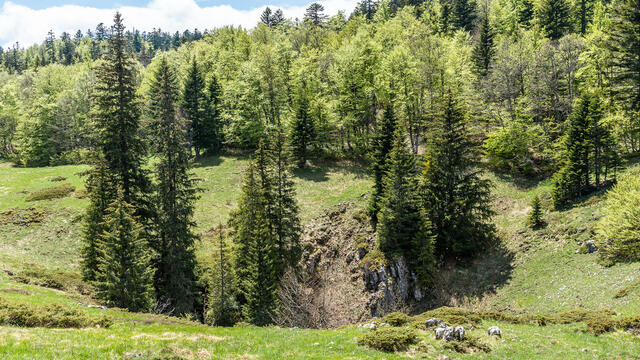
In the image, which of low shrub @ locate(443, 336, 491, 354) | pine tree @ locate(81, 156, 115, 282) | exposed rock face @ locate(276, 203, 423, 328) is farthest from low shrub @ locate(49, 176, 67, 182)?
low shrub @ locate(443, 336, 491, 354)

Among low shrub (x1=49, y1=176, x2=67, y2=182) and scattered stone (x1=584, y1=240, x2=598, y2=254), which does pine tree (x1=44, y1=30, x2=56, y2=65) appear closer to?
low shrub (x1=49, y1=176, x2=67, y2=182)

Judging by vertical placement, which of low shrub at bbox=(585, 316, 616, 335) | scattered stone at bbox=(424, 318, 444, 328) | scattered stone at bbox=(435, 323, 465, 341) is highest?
scattered stone at bbox=(435, 323, 465, 341)

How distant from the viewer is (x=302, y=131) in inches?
2007

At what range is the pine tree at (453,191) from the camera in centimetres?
3203

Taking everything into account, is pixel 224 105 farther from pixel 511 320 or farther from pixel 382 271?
pixel 511 320

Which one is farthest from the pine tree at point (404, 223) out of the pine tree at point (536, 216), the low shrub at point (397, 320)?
the low shrub at point (397, 320)

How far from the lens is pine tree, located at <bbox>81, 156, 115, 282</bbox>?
2595cm

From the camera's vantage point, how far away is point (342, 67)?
179 feet

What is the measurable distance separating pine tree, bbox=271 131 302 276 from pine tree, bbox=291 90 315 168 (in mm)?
18562

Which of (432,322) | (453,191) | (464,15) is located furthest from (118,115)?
(464,15)

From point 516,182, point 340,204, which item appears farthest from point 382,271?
point 516,182

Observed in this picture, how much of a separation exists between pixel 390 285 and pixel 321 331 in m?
13.1

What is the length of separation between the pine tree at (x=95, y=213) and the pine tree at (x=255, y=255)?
34.0 feet

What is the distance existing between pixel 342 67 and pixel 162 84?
33075 mm
